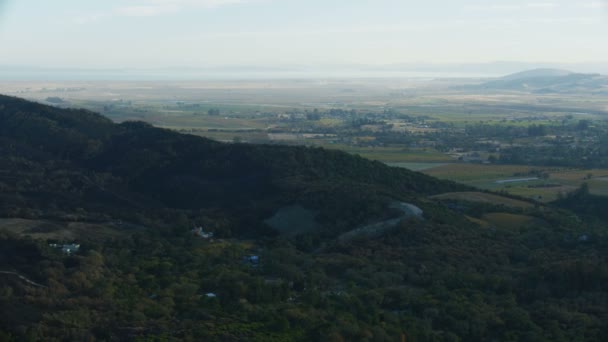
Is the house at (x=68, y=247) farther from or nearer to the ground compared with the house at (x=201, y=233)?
farther from the ground

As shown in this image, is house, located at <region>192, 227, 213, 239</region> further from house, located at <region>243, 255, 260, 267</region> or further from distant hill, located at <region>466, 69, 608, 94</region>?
distant hill, located at <region>466, 69, 608, 94</region>

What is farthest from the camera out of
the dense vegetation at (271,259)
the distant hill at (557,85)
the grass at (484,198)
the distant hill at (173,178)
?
the distant hill at (557,85)

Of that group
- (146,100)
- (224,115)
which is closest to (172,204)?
(224,115)

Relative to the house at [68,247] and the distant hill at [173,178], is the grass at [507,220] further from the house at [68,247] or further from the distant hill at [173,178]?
the house at [68,247]

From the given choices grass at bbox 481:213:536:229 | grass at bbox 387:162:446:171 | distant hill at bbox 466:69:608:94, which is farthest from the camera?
distant hill at bbox 466:69:608:94

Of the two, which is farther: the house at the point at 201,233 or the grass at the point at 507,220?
the grass at the point at 507,220

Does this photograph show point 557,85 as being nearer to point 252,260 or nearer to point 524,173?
point 524,173

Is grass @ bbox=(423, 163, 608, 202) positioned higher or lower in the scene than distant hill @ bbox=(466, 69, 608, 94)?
lower

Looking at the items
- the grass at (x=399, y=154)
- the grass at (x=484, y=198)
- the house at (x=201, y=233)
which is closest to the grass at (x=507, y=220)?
the grass at (x=484, y=198)

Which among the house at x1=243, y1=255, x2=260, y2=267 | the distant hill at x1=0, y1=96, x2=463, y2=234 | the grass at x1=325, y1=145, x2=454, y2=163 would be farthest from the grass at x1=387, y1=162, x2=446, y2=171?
the house at x1=243, y1=255, x2=260, y2=267
